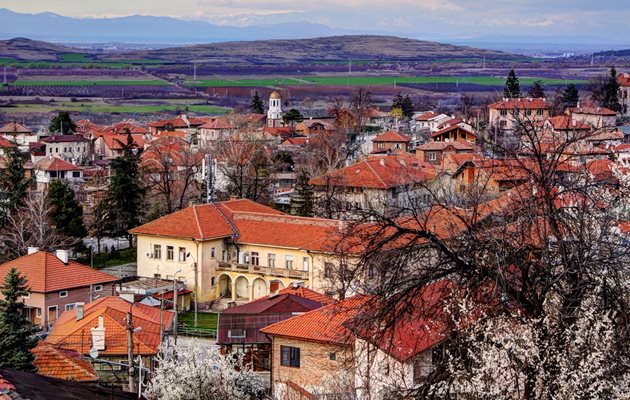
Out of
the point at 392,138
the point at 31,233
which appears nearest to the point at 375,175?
the point at 31,233

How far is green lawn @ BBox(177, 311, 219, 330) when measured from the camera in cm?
3306

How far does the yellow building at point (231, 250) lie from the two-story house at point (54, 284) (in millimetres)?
3845

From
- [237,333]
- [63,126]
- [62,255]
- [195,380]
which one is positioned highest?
[195,380]

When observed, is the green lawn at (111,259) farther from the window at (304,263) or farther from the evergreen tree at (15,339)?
the evergreen tree at (15,339)

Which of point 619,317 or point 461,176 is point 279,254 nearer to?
point 461,176

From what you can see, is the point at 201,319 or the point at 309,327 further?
the point at 201,319

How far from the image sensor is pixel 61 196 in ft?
144

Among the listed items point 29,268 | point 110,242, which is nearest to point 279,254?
point 29,268

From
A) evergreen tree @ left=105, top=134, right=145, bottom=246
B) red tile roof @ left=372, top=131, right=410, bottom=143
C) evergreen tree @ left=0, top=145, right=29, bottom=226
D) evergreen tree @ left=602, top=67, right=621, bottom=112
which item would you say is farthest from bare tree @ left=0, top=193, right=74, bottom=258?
evergreen tree @ left=602, top=67, right=621, bottom=112

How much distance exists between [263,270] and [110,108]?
117055 mm

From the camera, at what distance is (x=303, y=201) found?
46594mm

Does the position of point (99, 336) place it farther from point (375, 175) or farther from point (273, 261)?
point (375, 175)

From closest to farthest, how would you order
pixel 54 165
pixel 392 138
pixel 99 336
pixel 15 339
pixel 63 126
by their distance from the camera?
pixel 15 339 < pixel 99 336 < pixel 54 165 < pixel 392 138 < pixel 63 126

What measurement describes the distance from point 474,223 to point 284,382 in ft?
36.2
